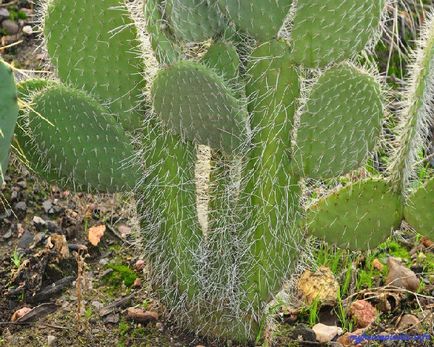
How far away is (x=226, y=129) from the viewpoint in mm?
1918

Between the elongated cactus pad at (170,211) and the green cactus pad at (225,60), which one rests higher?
the green cactus pad at (225,60)

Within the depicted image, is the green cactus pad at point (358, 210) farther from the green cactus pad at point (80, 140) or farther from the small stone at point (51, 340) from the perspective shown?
the small stone at point (51, 340)

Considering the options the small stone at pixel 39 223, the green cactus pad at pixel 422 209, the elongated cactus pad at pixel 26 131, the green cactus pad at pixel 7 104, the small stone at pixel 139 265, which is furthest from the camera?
the small stone at pixel 39 223

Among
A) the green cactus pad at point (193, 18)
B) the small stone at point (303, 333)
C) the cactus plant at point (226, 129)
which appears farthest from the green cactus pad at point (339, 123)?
the small stone at point (303, 333)

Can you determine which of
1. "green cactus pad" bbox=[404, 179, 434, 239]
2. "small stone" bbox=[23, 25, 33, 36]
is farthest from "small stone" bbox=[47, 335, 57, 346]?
"small stone" bbox=[23, 25, 33, 36]

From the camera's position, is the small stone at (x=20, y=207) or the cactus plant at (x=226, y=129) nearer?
the cactus plant at (x=226, y=129)

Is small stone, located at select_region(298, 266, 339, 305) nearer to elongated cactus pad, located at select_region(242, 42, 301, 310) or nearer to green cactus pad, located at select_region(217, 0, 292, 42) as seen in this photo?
elongated cactus pad, located at select_region(242, 42, 301, 310)

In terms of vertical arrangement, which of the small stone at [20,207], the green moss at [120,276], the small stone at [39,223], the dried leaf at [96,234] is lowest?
the green moss at [120,276]

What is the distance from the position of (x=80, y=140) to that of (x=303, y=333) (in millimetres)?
831

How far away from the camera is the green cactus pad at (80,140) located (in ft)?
6.81

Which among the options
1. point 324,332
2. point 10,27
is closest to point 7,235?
point 324,332

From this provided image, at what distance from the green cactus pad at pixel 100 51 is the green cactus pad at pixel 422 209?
722 millimetres

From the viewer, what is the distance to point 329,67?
193cm

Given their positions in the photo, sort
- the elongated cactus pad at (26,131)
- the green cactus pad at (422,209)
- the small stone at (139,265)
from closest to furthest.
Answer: the green cactus pad at (422,209), the elongated cactus pad at (26,131), the small stone at (139,265)
